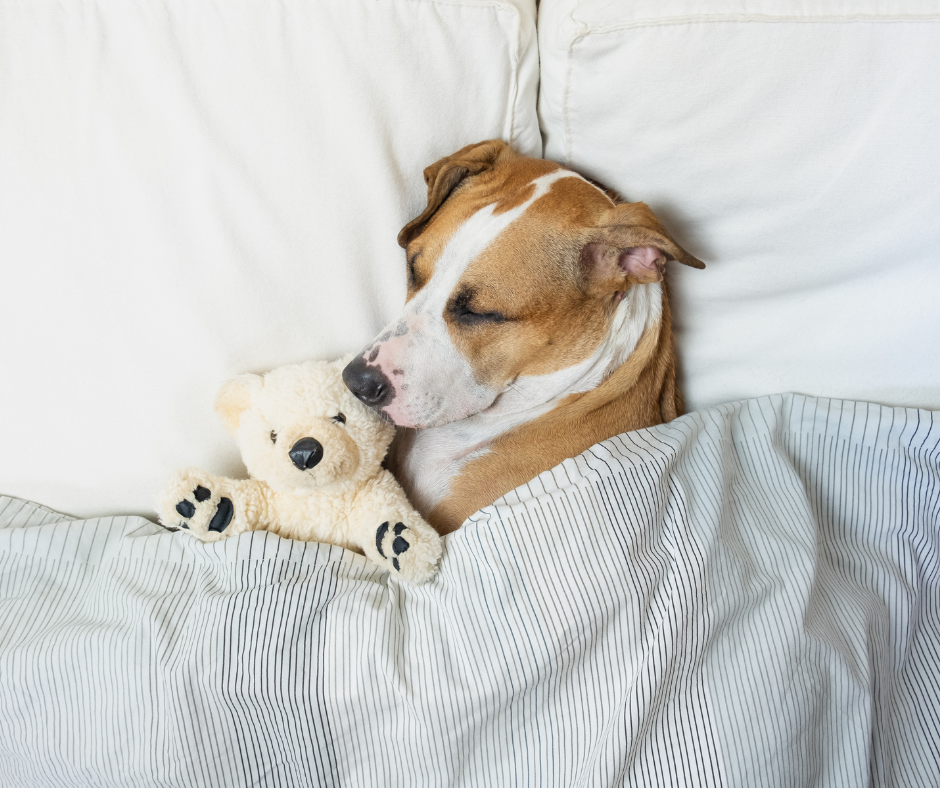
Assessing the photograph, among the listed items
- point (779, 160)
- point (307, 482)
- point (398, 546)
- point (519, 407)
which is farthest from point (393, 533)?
point (779, 160)

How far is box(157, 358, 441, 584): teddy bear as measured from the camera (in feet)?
4.21

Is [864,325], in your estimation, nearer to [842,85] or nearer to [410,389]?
[842,85]

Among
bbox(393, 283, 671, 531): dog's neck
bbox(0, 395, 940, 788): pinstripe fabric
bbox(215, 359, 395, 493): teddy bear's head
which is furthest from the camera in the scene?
bbox(393, 283, 671, 531): dog's neck

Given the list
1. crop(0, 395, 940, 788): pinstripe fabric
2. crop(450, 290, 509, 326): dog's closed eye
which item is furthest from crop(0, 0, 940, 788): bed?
crop(450, 290, 509, 326): dog's closed eye

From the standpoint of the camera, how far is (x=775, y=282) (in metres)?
1.53

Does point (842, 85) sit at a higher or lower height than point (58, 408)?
higher

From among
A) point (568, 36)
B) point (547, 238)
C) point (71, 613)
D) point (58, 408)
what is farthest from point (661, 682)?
point (58, 408)

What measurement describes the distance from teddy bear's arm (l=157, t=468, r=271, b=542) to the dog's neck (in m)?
0.41

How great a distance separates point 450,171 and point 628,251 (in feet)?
1.46

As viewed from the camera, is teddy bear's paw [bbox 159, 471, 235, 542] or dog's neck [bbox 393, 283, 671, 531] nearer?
teddy bear's paw [bbox 159, 471, 235, 542]

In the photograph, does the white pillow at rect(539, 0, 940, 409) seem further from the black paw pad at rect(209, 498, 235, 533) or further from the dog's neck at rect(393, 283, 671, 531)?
the black paw pad at rect(209, 498, 235, 533)

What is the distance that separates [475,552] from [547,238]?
2.27ft

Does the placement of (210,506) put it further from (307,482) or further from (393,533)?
(393,533)

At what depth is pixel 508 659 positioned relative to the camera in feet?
3.81
